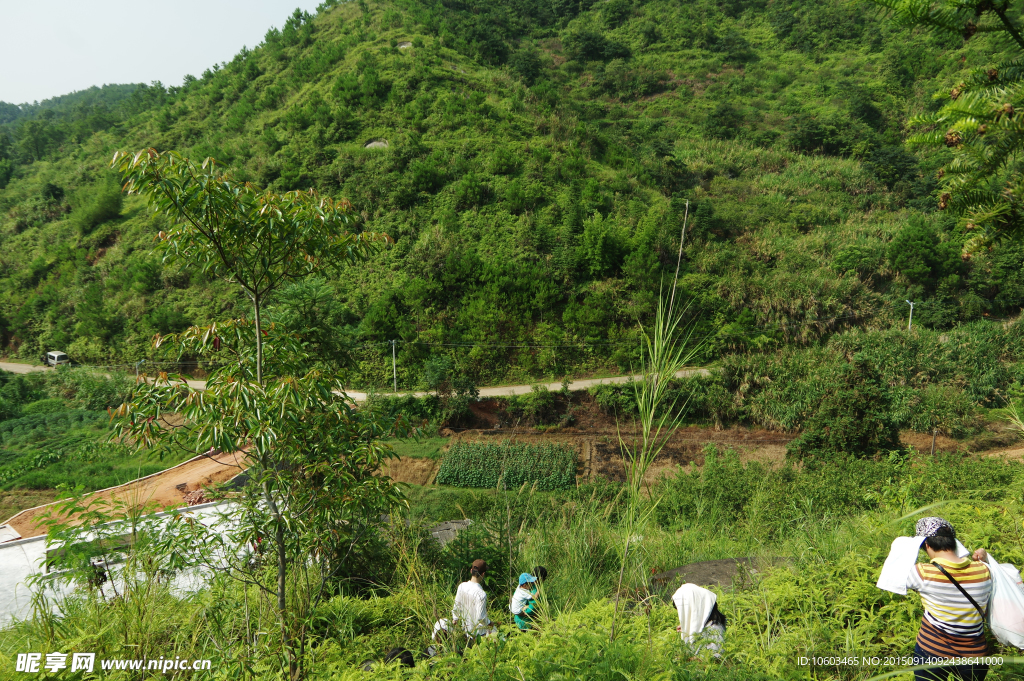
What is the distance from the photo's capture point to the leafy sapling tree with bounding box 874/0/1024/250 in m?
2.28

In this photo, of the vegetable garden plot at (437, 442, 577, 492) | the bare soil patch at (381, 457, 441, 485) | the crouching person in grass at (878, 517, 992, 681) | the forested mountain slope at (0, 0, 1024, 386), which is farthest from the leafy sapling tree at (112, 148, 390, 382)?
the bare soil patch at (381, 457, 441, 485)

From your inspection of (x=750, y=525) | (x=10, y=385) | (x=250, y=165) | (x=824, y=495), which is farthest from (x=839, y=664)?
(x=250, y=165)

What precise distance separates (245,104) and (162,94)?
1344cm

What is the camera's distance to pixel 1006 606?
7.00 ft

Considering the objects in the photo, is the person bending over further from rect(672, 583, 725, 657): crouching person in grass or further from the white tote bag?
rect(672, 583, 725, 657): crouching person in grass

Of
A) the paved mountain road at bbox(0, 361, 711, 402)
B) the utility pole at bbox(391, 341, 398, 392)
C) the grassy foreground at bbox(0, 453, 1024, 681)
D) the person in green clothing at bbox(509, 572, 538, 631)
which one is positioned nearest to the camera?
the grassy foreground at bbox(0, 453, 1024, 681)

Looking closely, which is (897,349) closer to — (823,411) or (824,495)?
(823,411)

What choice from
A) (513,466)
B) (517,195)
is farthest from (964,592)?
(517,195)

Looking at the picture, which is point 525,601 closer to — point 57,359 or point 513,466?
point 513,466

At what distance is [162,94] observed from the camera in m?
36.3

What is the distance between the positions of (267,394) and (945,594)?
3.22 meters

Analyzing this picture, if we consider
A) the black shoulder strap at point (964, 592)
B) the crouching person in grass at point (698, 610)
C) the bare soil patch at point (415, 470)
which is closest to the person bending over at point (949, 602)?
the black shoulder strap at point (964, 592)

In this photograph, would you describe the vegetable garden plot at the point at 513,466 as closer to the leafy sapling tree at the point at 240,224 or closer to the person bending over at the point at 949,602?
the leafy sapling tree at the point at 240,224

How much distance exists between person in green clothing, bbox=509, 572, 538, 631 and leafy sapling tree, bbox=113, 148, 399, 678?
0.90 meters
